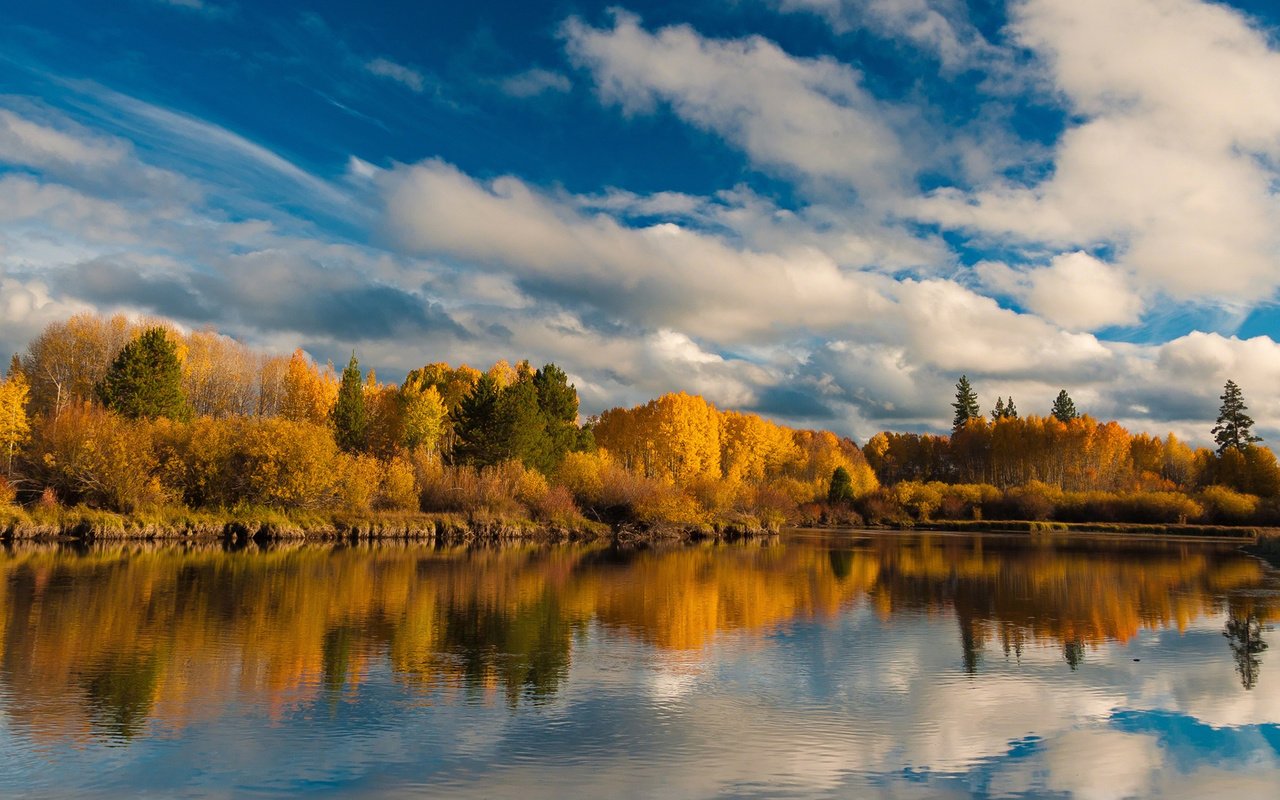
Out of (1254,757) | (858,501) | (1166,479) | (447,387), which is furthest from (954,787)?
(1166,479)

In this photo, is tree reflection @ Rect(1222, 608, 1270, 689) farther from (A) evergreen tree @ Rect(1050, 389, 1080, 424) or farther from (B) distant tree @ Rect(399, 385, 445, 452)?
(A) evergreen tree @ Rect(1050, 389, 1080, 424)

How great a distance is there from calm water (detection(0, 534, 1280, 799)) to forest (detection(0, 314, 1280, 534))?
19.9m

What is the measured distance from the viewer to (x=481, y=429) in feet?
190

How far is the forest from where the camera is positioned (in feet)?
144

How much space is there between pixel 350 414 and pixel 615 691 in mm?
57322

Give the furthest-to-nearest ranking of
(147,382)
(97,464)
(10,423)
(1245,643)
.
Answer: (147,382) → (10,423) → (97,464) → (1245,643)

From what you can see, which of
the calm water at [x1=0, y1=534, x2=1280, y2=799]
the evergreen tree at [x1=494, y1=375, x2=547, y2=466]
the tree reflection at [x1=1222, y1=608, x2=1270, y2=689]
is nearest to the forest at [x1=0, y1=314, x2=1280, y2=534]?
the evergreen tree at [x1=494, y1=375, x2=547, y2=466]

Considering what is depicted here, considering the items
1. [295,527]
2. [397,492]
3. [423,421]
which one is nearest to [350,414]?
[423,421]

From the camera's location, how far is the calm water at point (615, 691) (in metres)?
8.62

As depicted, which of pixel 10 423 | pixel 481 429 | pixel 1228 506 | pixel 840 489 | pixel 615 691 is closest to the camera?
pixel 615 691

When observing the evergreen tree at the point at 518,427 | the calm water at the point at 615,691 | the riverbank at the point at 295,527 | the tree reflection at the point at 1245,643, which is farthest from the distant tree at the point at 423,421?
the tree reflection at the point at 1245,643

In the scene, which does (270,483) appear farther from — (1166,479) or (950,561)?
(1166,479)

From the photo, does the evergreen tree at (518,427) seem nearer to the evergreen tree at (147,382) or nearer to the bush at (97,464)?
the evergreen tree at (147,382)

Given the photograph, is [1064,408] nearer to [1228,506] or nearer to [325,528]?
[1228,506]
